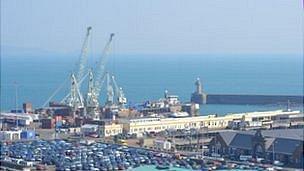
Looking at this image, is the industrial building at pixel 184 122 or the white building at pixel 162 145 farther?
the industrial building at pixel 184 122

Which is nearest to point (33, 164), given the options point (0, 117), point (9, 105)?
point (0, 117)

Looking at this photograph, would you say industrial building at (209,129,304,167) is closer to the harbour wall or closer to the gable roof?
the gable roof

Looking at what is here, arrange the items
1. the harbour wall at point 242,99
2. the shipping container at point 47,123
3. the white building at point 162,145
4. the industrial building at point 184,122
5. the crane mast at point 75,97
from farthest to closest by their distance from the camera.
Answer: the harbour wall at point 242,99, the crane mast at point 75,97, the shipping container at point 47,123, the industrial building at point 184,122, the white building at point 162,145

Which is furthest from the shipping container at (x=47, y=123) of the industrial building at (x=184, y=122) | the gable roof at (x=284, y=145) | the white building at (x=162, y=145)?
the gable roof at (x=284, y=145)

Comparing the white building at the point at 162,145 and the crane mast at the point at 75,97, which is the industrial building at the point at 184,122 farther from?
the crane mast at the point at 75,97

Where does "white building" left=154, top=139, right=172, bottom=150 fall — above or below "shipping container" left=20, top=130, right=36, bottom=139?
below

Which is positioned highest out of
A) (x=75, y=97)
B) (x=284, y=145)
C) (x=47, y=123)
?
(x=75, y=97)

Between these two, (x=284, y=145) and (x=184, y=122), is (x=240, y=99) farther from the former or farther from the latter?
(x=284, y=145)

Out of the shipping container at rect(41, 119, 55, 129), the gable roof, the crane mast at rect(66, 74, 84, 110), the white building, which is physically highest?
the crane mast at rect(66, 74, 84, 110)

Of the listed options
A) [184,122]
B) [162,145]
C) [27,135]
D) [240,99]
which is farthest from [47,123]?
[240,99]

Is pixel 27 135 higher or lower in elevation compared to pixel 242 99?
lower

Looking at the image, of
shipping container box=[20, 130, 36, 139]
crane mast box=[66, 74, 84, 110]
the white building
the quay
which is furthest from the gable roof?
the quay
